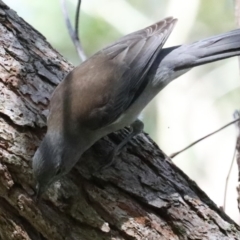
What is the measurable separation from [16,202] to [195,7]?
403cm

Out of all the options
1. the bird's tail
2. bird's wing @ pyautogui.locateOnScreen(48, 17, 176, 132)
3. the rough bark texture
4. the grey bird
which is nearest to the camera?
the rough bark texture

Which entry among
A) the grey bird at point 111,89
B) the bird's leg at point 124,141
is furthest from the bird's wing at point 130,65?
the bird's leg at point 124,141

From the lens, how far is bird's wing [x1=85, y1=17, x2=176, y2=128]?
2.61 metres

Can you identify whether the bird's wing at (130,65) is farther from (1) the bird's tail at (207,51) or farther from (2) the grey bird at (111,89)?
(1) the bird's tail at (207,51)

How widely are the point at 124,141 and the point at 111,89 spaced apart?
0.30 meters

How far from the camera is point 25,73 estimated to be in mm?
2436

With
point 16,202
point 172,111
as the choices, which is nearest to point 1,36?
point 16,202

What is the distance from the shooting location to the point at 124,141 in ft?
8.23

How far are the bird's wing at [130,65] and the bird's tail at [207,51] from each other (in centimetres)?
13

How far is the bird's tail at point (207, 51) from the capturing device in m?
2.70

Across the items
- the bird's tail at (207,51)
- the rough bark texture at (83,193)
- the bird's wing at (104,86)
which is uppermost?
the bird's tail at (207,51)

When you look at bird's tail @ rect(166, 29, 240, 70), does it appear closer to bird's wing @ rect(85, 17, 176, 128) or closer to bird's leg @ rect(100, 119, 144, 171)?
bird's wing @ rect(85, 17, 176, 128)

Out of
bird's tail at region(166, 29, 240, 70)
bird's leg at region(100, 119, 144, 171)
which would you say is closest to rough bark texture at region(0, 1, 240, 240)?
bird's leg at region(100, 119, 144, 171)

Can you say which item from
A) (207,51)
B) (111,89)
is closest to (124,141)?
(111,89)
